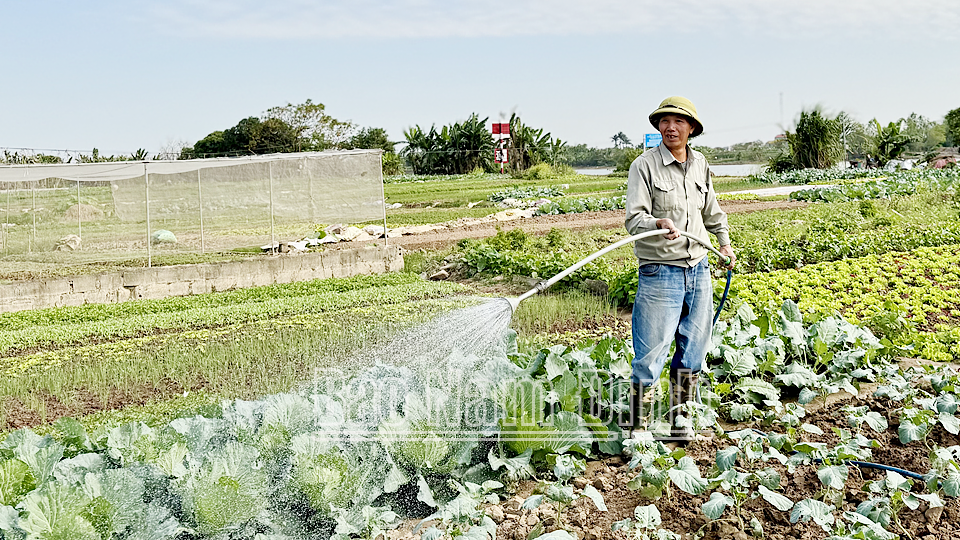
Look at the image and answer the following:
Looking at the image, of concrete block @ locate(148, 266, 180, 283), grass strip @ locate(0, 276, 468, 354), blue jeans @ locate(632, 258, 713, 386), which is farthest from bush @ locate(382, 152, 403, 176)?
blue jeans @ locate(632, 258, 713, 386)

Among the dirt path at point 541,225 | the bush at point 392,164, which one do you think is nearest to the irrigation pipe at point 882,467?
the dirt path at point 541,225

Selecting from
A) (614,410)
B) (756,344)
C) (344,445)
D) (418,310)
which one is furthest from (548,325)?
(344,445)

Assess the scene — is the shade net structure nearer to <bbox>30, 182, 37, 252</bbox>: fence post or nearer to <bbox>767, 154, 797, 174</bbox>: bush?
<bbox>30, 182, 37, 252</bbox>: fence post

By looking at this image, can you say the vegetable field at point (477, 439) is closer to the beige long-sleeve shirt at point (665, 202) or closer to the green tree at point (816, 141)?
the beige long-sleeve shirt at point (665, 202)

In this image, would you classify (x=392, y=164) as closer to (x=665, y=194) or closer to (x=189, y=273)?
(x=189, y=273)

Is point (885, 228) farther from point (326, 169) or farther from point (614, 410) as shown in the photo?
point (614, 410)

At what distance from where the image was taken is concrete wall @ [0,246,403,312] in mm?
9281

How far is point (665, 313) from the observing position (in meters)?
3.96

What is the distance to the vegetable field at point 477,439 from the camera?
9.94ft

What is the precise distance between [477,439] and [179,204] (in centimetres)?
1005

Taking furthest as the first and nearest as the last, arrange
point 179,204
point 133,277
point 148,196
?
point 179,204 → point 148,196 → point 133,277

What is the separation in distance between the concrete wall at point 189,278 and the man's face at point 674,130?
25.2 ft

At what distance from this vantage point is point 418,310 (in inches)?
320

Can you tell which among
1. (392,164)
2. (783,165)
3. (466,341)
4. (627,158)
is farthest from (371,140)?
(466,341)
